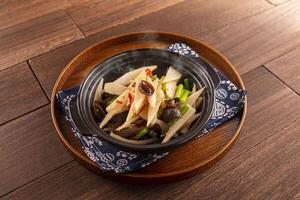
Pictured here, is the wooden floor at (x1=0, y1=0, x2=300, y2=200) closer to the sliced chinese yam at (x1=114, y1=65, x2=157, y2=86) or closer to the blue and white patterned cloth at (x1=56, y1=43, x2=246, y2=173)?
the blue and white patterned cloth at (x1=56, y1=43, x2=246, y2=173)

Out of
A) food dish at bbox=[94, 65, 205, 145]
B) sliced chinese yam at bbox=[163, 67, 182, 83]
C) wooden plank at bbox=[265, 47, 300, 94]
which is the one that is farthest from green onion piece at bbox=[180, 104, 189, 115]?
wooden plank at bbox=[265, 47, 300, 94]

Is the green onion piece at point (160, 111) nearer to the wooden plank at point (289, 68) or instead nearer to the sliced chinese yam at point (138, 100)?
the sliced chinese yam at point (138, 100)

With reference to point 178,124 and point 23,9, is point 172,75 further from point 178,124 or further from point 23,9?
point 23,9

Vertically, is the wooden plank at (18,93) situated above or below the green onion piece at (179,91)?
above

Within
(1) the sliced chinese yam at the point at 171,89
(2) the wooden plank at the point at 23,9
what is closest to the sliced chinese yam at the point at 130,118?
(1) the sliced chinese yam at the point at 171,89

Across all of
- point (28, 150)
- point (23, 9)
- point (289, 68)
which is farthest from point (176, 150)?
point (23, 9)
